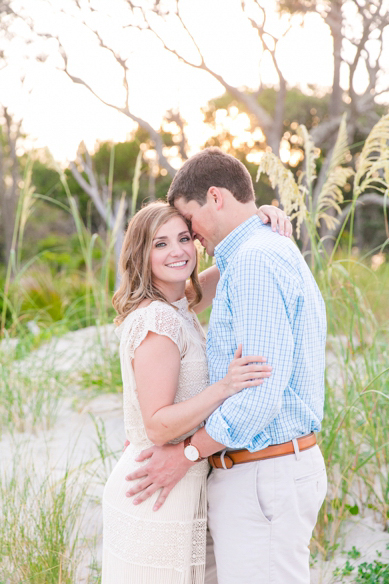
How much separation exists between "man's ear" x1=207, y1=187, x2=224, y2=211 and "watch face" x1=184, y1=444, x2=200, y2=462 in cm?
79

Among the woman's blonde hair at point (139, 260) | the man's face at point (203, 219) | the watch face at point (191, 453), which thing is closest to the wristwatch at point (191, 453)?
the watch face at point (191, 453)

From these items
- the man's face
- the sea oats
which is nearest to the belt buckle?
the man's face

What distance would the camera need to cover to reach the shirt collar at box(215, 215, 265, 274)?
1.87 metres

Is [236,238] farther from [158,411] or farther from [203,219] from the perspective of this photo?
[158,411]

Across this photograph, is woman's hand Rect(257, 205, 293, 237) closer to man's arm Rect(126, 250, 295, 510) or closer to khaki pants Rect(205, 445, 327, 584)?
man's arm Rect(126, 250, 295, 510)

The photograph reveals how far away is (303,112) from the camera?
49.3 feet

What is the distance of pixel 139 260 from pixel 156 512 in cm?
87

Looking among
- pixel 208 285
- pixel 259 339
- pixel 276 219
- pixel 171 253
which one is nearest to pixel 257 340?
pixel 259 339

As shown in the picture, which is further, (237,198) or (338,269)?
(338,269)

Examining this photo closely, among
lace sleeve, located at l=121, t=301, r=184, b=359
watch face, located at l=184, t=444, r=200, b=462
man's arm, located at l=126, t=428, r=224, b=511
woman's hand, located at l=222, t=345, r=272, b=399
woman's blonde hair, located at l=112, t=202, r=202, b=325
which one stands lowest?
man's arm, located at l=126, t=428, r=224, b=511

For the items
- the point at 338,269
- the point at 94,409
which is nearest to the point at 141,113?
the point at 94,409

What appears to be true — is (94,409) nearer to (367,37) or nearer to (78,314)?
(78,314)

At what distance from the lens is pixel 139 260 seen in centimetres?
208

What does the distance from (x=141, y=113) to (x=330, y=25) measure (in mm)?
3256
